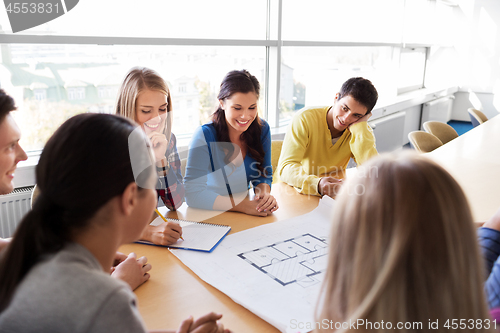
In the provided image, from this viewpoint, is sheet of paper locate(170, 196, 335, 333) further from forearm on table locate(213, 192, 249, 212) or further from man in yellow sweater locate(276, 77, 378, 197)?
man in yellow sweater locate(276, 77, 378, 197)

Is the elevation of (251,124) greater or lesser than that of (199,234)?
greater

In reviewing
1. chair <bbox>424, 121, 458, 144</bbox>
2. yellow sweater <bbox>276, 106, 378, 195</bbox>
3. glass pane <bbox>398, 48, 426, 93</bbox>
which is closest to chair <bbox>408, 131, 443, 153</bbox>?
chair <bbox>424, 121, 458, 144</bbox>

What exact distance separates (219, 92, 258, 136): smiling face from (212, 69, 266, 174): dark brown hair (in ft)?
0.07

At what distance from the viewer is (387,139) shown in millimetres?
4672

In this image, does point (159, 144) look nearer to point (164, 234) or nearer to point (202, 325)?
point (164, 234)

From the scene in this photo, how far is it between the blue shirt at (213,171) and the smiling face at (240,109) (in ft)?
0.33

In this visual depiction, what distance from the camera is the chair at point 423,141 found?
8.93ft

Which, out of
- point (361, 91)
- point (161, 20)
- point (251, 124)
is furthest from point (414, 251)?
point (161, 20)

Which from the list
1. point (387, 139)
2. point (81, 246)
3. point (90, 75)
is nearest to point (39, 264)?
point (81, 246)

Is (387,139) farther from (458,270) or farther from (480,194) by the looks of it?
(458,270)

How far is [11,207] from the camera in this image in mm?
1994

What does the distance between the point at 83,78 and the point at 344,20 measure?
3.06 meters

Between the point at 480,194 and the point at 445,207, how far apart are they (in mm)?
1409

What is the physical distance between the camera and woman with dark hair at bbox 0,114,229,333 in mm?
535
